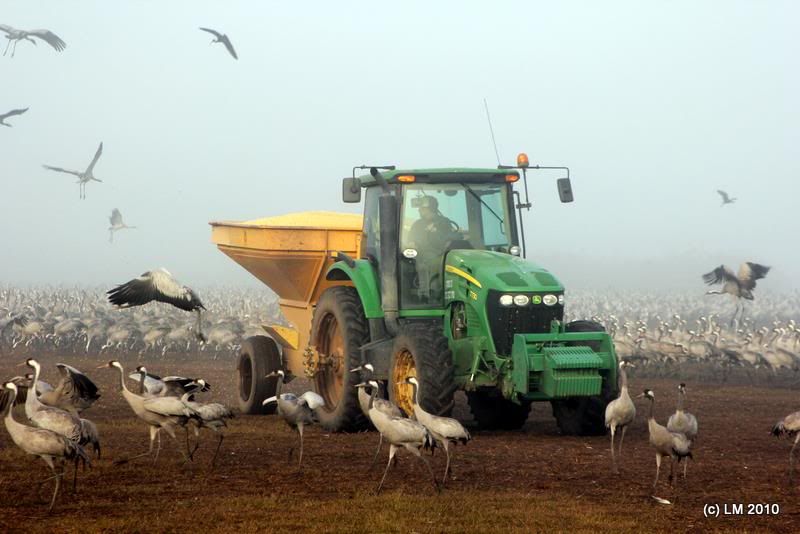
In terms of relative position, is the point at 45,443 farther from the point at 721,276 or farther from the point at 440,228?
the point at 721,276

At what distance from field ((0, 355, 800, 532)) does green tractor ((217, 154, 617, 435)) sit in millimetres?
661

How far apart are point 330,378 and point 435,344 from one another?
2873 mm

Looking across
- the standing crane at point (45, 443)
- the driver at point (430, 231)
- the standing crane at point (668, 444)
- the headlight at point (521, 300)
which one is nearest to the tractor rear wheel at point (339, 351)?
the driver at point (430, 231)

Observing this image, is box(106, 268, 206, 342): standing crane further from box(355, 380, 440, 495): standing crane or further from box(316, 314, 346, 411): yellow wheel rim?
box(355, 380, 440, 495): standing crane

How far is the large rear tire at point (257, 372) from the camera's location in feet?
53.9

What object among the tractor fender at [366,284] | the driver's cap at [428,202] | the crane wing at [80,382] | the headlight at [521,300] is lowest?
the crane wing at [80,382]

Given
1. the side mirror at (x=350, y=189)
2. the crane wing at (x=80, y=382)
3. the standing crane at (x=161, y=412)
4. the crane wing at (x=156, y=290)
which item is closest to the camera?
the standing crane at (x=161, y=412)

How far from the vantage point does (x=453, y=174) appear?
548 inches

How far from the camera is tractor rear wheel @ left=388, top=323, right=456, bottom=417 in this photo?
12.5 metres

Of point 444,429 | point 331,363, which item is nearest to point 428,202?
point 331,363

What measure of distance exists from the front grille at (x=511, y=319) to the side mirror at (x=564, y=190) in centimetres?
149

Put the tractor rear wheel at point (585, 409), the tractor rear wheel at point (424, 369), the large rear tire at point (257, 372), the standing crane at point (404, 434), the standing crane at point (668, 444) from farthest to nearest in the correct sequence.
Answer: the large rear tire at point (257, 372) < the tractor rear wheel at point (585, 409) < the tractor rear wheel at point (424, 369) < the standing crane at point (668, 444) < the standing crane at point (404, 434)

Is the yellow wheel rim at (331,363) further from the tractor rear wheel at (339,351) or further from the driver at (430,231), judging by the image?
the driver at (430,231)

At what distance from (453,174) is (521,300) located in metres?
1.99
